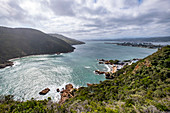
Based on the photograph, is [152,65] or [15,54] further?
[15,54]

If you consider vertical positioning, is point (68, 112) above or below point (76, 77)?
above

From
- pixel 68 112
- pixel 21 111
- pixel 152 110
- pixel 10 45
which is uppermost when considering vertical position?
pixel 10 45

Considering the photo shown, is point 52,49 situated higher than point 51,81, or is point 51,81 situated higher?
point 52,49

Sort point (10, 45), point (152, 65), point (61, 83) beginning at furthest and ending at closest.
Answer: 1. point (10, 45)
2. point (61, 83)
3. point (152, 65)

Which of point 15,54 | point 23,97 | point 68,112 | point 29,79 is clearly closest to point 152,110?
point 68,112

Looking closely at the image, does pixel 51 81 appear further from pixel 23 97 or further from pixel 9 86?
pixel 9 86

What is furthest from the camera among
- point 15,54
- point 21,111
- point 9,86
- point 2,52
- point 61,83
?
point 15,54

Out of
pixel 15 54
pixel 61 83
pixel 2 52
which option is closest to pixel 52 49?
pixel 15 54

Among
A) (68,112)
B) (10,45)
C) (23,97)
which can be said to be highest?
(10,45)

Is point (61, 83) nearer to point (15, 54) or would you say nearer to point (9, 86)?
point (9, 86)
